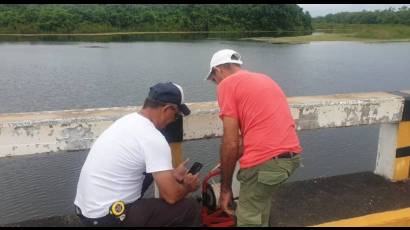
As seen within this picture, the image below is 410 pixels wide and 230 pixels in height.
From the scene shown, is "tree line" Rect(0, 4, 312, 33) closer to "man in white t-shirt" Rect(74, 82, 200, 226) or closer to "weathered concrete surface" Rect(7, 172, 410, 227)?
"weathered concrete surface" Rect(7, 172, 410, 227)

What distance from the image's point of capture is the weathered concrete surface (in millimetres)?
3455

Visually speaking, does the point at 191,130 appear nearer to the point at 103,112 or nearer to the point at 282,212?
the point at 103,112

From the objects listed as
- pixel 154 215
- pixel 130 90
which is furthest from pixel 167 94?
pixel 130 90

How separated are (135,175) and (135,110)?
87 centimetres

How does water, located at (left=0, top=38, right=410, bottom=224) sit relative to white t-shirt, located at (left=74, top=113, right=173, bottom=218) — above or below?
below

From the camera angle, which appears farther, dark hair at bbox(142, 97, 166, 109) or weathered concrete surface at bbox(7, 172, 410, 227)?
weathered concrete surface at bbox(7, 172, 410, 227)

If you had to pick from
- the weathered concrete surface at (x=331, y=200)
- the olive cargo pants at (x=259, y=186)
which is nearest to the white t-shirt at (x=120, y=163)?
the olive cargo pants at (x=259, y=186)

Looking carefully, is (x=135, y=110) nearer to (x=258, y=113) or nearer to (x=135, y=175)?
(x=135, y=175)

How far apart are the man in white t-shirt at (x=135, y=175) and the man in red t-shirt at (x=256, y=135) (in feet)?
0.90

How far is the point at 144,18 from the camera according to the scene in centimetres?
4241

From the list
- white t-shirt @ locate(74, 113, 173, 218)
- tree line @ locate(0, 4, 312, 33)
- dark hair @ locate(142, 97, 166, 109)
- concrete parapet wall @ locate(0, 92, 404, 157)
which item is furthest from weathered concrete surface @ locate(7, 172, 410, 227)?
tree line @ locate(0, 4, 312, 33)

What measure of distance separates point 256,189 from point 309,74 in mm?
12522

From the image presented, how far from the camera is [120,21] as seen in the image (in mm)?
40656

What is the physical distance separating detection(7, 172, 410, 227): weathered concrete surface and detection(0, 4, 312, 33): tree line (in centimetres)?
3462
